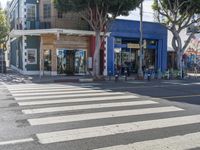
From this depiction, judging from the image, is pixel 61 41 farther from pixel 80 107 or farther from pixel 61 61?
pixel 80 107

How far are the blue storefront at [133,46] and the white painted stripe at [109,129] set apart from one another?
2302cm

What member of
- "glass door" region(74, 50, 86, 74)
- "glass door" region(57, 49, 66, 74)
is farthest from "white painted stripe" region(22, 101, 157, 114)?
"glass door" region(74, 50, 86, 74)

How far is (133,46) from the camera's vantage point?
33.2 m

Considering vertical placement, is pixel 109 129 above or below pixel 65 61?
below

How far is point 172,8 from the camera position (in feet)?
102

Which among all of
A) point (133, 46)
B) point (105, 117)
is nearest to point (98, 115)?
point (105, 117)

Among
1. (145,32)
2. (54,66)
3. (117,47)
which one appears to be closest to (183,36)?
(145,32)

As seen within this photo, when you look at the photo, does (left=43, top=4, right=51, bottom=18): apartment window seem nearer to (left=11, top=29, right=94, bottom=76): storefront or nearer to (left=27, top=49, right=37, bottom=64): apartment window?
(left=11, top=29, right=94, bottom=76): storefront

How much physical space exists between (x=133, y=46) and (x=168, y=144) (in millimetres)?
26915

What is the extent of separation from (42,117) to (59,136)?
2180 millimetres

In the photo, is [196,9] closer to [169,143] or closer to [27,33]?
[27,33]

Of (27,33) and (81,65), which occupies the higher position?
(27,33)

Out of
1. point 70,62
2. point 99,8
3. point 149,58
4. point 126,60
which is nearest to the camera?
point 99,8

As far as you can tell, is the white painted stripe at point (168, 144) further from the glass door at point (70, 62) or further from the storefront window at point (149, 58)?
the storefront window at point (149, 58)
